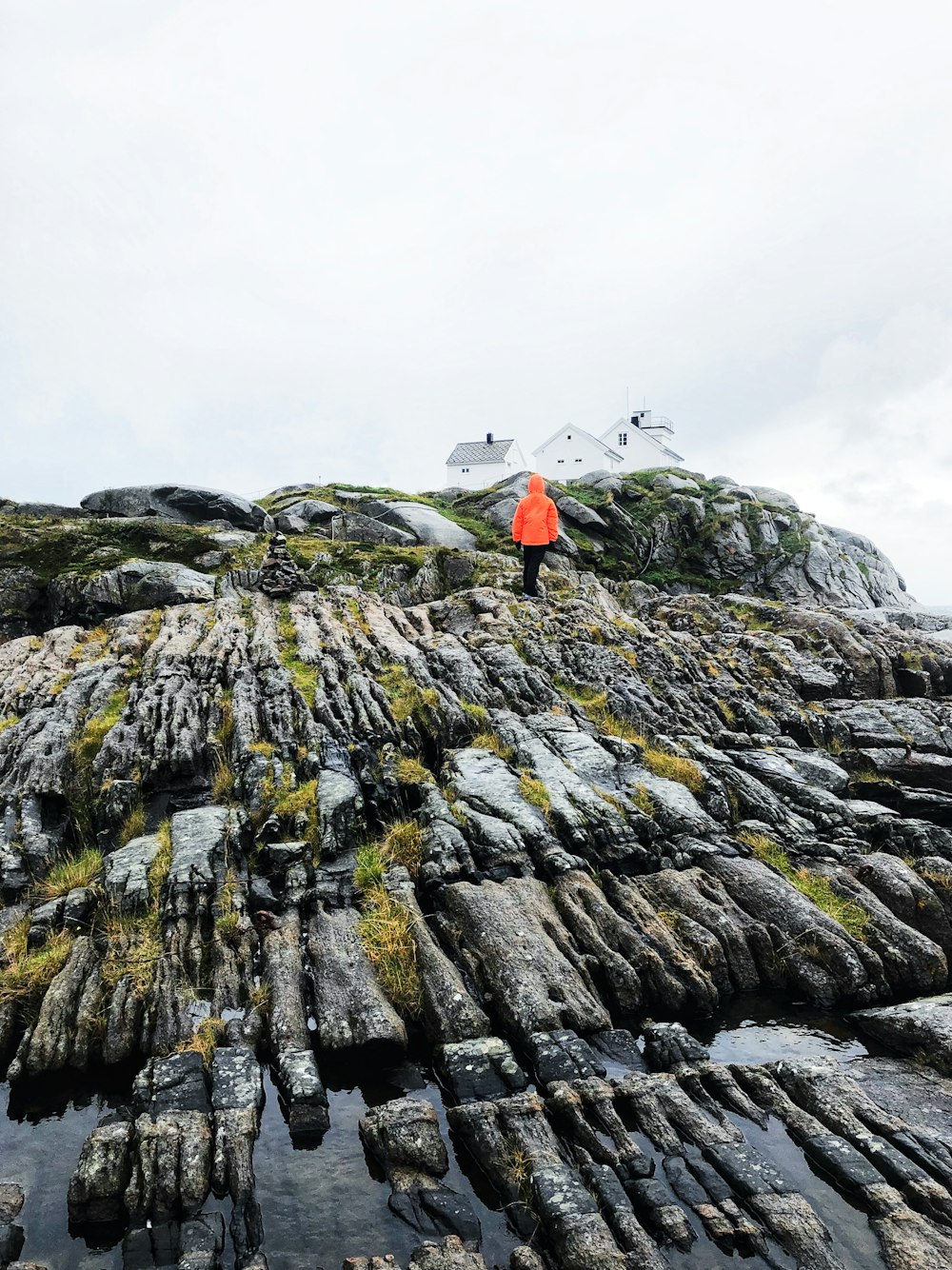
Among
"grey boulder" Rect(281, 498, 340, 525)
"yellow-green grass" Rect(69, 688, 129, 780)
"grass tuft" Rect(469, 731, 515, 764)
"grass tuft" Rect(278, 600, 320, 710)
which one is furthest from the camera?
"grey boulder" Rect(281, 498, 340, 525)

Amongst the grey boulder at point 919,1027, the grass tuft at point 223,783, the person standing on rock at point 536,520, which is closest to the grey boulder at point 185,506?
the person standing on rock at point 536,520

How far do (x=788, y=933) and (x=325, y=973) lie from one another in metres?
9.05

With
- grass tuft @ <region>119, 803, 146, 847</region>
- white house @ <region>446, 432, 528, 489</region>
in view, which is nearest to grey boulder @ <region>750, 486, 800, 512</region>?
white house @ <region>446, 432, 528, 489</region>

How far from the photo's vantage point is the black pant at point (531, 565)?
30638 mm

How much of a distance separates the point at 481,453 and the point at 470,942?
272 ft

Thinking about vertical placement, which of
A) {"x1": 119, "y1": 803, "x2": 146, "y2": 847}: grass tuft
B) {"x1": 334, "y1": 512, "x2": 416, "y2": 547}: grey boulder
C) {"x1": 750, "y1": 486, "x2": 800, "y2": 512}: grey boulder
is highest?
{"x1": 750, "y1": 486, "x2": 800, "y2": 512}: grey boulder

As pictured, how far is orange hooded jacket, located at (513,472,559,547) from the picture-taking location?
28.5m

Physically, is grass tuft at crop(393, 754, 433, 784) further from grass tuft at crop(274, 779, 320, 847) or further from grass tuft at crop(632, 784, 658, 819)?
grass tuft at crop(632, 784, 658, 819)

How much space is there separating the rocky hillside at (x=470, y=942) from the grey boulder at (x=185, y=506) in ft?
63.7

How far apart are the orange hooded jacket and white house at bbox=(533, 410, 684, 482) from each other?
199 feet

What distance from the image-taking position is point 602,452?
88.1m

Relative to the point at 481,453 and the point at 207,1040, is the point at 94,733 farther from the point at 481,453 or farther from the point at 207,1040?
the point at 481,453

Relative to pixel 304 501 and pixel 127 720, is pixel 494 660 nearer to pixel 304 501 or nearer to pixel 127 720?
pixel 127 720

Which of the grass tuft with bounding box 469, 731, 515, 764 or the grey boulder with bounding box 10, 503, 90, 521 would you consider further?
the grey boulder with bounding box 10, 503, 90, 521
